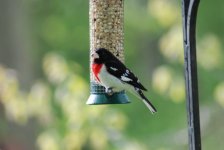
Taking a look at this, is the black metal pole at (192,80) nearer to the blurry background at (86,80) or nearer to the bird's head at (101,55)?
the bird's head at (101,55)

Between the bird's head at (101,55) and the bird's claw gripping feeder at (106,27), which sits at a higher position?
the bird's claw gripping feeder at (106,27)

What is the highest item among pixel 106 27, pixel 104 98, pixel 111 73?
pixel 106 27

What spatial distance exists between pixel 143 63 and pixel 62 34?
155cm

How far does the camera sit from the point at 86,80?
9156 millimetres

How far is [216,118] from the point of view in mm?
7516

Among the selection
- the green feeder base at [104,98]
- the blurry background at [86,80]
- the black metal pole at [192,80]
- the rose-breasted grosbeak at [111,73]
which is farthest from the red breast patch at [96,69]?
the blurry background at [86,80]

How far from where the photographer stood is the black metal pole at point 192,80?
3449 mm

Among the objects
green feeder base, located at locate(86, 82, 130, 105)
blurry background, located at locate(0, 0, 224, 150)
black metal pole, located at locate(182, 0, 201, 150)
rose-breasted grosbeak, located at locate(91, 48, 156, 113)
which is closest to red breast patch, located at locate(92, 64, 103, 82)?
rose-breasted grosbeak, located at locate(91, 48, 156, 113)

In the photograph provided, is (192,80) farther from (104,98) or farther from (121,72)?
(104,98)

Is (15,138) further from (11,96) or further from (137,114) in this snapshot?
(11,96)

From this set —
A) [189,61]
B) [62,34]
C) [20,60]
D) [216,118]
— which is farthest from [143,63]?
[189,61]

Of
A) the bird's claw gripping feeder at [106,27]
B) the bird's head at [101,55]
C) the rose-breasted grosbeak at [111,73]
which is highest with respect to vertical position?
the bird's claw gripping feeder at [106,27]

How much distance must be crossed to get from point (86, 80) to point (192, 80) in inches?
226

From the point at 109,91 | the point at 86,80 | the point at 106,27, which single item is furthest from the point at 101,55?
the point at 86,80
